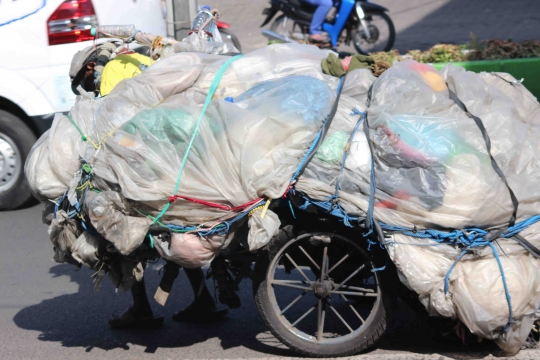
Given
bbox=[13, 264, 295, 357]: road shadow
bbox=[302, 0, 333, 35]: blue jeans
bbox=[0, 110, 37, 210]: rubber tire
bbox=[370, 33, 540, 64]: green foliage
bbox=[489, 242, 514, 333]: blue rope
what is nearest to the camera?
bbox=[489, 242, 514, 333]: blue rope

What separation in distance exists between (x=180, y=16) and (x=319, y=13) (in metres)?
3.39

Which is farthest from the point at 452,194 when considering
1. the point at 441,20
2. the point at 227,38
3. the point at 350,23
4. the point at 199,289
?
the point at 441,20

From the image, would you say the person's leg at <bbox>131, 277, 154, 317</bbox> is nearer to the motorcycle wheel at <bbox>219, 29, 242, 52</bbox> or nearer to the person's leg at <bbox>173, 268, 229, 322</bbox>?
the person's leg at <bbox>173, 268, 229, 322</bbox>

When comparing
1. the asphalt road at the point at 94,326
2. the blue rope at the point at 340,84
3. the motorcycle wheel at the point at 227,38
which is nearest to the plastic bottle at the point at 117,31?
the blue rope at the point at 340,84

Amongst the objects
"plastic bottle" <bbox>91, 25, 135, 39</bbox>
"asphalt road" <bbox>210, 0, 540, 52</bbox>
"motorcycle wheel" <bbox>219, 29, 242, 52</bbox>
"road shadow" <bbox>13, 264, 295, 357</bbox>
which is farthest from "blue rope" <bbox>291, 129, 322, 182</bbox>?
"asphalt road" <bbox>210, 0, 540, 52</bbox>

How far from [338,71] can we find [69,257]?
171cm

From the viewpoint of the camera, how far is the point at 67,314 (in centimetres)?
435

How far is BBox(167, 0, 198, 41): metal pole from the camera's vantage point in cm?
735

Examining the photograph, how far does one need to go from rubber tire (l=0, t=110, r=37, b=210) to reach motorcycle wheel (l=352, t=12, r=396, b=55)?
232 inches

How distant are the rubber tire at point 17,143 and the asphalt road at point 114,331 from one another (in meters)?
1.01

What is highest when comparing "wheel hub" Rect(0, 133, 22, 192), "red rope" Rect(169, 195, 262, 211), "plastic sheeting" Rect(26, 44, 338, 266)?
"plastic sheeting" Rect(26, 44, 338, 266)

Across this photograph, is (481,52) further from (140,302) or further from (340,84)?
(140,302)

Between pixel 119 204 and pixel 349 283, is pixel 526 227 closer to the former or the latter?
pixel 349 283

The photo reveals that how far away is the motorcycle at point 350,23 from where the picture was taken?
10188 millimetres
